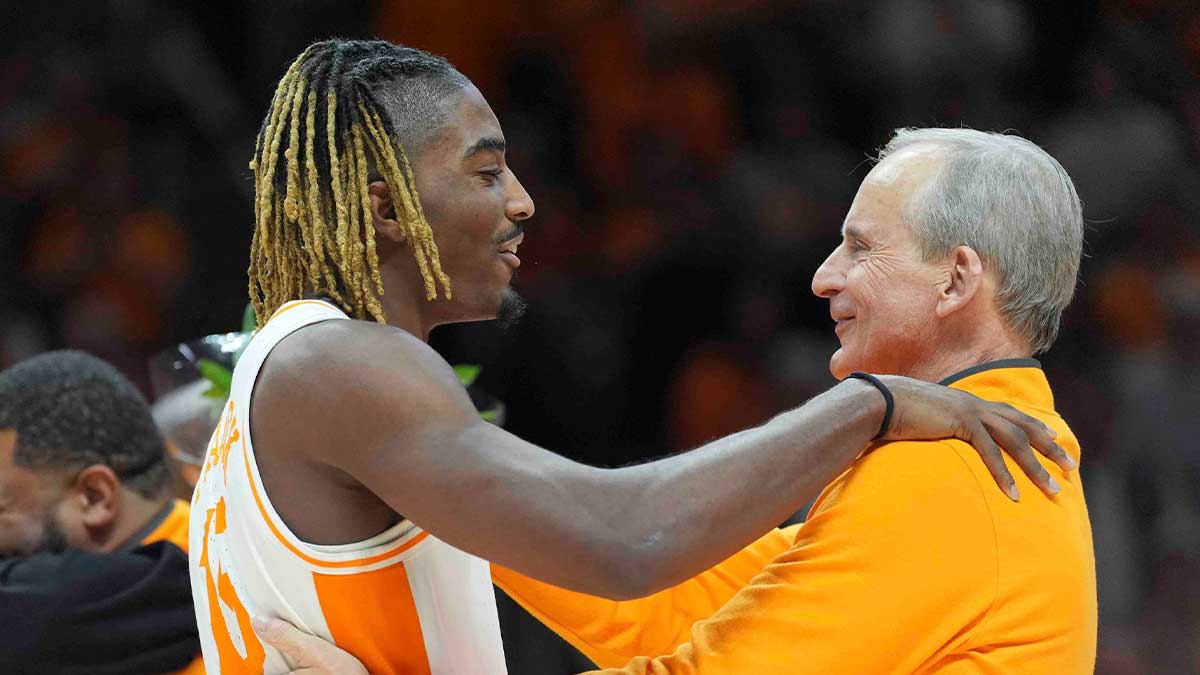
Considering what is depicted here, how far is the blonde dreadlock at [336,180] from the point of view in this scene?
1.80 metres

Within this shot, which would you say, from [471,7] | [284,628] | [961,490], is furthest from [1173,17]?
[284,628]

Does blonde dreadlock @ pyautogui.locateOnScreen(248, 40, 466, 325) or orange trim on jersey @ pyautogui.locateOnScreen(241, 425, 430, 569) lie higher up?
blonde dreadlock @ pyautogui.locateOnScreen(248, 40, 466, 325)

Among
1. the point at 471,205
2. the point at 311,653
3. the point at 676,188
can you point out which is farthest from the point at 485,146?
the point at 676,188

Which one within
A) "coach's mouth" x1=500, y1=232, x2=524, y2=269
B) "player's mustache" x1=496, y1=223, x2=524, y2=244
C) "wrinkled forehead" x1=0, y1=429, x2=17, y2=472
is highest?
"player's mustache" x1=496, y1=223, x2=524, y2=244

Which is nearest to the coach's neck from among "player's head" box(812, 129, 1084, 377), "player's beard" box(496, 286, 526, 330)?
"player's head" box(812, 129, 1084, 377)

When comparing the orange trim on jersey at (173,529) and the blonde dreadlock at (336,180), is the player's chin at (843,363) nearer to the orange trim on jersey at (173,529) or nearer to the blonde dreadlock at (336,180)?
the blonde dreadlock at (336,180)

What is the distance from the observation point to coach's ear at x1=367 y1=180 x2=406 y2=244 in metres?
1.82

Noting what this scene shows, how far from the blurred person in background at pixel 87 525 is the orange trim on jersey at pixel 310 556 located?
3.86 ft

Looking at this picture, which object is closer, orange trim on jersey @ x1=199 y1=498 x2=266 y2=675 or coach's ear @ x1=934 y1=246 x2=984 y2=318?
orange trim on jersey @ x1=199 y1=498 x2=266 y2=675

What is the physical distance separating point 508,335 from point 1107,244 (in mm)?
2103

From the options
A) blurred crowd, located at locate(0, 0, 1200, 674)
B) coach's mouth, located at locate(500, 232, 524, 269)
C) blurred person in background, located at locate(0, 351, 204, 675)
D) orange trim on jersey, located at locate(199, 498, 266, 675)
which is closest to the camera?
orange trim on jersey, located at locate(199, 498, 266, 675)

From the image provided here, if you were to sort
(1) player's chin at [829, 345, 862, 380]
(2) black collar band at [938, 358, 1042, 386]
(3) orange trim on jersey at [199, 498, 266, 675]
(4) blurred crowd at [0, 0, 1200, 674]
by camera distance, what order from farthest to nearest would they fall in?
(4) blurred crowd at [0, 0, 1200, 674] < (1) player's chin at [829, 345, 862, 380] < (2) black collar band at [938, 358, 1042, 386] < (3) orange trim on jersey at [199, 498, 266, 675]

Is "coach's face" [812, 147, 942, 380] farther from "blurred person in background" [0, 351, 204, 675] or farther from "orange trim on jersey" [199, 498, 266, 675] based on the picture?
Result: "blurred person in background" [0, 351, 204, 675]

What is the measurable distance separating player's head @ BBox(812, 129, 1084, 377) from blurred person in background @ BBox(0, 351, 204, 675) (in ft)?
5.02
